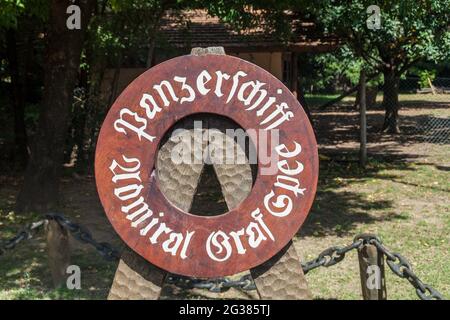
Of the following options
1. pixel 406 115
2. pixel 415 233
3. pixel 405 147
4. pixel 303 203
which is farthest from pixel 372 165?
pixel 406 115

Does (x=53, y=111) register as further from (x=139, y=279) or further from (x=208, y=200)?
(x=139, y=279)

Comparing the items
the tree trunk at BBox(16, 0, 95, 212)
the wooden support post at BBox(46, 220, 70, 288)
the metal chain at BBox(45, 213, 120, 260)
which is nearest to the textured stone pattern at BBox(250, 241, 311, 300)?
the metal chain at BBox(45, 213, 120, 260)

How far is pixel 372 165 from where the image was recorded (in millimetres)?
14453

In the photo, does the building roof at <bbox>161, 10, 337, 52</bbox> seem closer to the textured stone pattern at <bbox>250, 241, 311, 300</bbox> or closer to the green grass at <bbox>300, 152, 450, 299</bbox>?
the green grass at <bbox>300, 152, 450, 299</bbox>

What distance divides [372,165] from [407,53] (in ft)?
12.1

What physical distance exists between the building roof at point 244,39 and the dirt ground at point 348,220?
267 centimetres

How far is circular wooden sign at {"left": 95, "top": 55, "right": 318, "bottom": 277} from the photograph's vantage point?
428cm

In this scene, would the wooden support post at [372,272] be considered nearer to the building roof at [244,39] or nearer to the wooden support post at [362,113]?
the wooden support post at [362,113]

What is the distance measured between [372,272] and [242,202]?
1.36m

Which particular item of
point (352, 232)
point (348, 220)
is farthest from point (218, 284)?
point (348, 220)

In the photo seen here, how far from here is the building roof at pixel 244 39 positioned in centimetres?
1639

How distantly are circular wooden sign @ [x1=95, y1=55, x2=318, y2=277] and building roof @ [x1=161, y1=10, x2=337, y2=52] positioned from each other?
11566 mm

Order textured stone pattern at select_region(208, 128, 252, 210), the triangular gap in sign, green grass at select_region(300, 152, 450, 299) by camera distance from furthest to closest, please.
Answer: the triangular gap in sign < green grass at select_region(300, 152, 450, 299) < textured stone pattern at select_region(208, 128, 252, 210)
